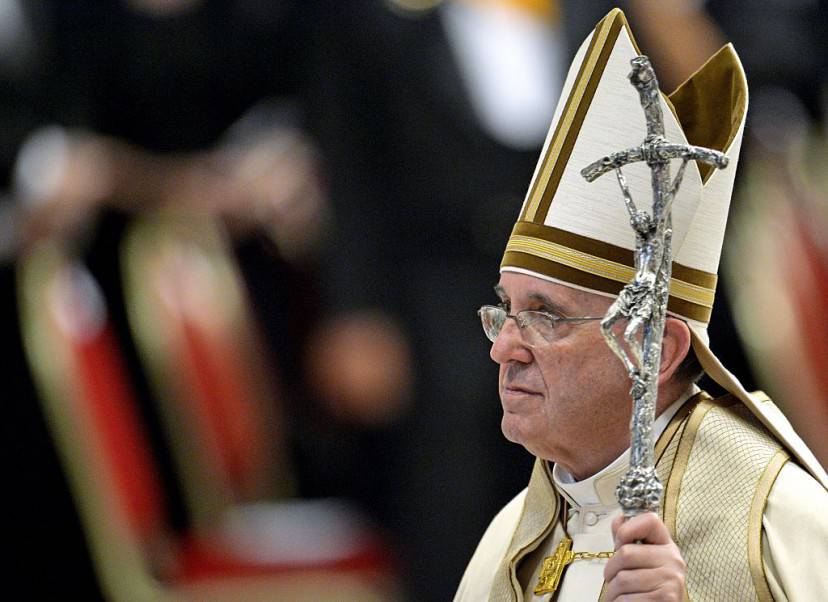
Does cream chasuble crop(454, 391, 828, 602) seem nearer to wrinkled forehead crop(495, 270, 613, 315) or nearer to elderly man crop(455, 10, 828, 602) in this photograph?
elderly man crop(455, 10, 828, 602)

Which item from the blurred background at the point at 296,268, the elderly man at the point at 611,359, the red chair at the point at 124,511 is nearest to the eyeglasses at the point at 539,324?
the elderly man at the point at 611,359

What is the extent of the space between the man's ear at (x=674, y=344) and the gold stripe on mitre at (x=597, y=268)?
0.11 feet

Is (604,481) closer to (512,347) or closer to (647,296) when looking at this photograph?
(512,347)

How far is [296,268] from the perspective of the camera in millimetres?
6172

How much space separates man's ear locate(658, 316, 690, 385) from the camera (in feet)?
7.59

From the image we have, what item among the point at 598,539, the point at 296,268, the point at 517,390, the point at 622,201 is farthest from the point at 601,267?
the point at 296,268

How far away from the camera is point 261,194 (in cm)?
612

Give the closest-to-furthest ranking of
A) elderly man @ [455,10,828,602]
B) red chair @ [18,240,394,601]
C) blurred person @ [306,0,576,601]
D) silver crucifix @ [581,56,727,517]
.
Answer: silver crucifix @ [581,56,727,517] < elderly man @ [455,10,828,602] < blurred person @ [306,0,576,601] < red chair @ [18,240,394,601]

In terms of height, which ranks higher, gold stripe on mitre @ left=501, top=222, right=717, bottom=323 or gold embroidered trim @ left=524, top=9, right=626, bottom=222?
gold embroidered trim @ left=524, top=9, right=626, bottom=222

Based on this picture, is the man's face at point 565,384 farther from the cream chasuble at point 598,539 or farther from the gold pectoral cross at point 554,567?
the gold pectoral cross at point 554,567

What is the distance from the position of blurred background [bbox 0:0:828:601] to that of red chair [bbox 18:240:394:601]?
0.4 inches

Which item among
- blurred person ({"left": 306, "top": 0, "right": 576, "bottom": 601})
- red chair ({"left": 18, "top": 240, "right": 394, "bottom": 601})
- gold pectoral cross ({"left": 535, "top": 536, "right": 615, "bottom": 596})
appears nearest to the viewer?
gold pectoral cross ({"left": 535, "top": 536, "right": 615, "bottom": 596})

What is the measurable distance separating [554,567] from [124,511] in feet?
12.3

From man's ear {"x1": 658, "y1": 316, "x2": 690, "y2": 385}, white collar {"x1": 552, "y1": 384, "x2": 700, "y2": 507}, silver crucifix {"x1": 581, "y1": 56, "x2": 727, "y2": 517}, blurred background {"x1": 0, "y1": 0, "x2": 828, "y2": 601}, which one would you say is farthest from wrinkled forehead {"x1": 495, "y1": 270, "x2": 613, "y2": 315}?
blurred background {"x1": 0, "y1": 0, "x2": 828, "y2": 601}
